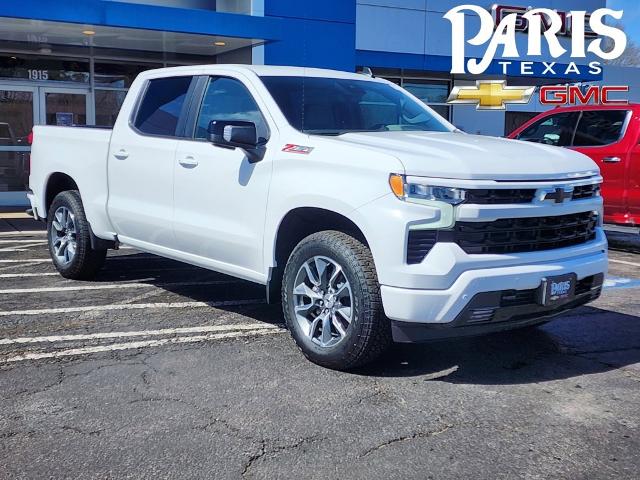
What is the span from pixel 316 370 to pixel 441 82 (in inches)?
665

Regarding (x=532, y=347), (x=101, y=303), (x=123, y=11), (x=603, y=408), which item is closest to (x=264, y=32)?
(x=123, y=11)

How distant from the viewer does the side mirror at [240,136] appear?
16.4 feet

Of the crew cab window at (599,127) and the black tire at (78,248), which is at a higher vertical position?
the crew cab window at (599,127)

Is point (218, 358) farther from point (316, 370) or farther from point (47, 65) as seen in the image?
point (47, 65)

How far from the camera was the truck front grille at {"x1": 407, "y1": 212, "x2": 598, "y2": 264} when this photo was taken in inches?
165

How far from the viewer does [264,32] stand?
44.0ft

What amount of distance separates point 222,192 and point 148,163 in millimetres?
1025

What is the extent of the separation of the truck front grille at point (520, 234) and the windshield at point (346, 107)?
4.69 ft

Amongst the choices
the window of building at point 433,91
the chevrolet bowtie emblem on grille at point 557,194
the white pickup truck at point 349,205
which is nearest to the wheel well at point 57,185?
the white pickup truck at point 349,205

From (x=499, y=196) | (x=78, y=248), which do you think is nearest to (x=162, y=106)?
(x=78, y=248)

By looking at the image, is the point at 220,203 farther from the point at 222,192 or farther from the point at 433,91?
the point at 433,91

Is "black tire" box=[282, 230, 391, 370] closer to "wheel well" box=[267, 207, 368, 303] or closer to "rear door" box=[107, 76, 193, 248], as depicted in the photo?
"wheel well" box=[267, 207, 368, 303]

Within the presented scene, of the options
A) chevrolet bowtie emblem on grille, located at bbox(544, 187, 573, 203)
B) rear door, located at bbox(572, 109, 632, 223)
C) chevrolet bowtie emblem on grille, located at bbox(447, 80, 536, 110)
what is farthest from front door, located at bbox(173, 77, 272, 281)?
chevrolet bowtie emblem on grille, located at bbox(447, 80, 536, 110)

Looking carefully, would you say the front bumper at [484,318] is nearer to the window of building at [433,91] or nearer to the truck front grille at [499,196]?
the truck front grille at [499,196]
